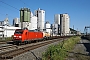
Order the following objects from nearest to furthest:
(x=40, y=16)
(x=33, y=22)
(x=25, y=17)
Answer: (x=25, y=17)
(x=40, y=16)
(x=33, y=22)

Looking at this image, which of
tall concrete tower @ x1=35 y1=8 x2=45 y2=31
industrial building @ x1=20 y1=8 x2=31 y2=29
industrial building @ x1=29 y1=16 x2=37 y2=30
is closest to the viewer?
industrial building @ x1=20 y1=8 x2=31 y2=29

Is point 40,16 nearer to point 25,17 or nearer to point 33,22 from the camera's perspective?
point 33,22

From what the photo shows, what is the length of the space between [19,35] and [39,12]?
62.8 meters

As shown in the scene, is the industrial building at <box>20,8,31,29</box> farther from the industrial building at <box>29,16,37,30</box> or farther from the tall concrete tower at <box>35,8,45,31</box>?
the industrial building at <box>29,16,37,30</box>

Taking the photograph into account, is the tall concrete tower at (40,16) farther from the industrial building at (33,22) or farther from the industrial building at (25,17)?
the industrial building at (25,17)

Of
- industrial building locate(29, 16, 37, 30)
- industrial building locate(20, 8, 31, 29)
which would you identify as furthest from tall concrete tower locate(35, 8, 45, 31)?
industrial building locate(20, 8, 31, 29)

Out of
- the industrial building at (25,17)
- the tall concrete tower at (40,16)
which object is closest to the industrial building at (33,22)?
the tall concrete tower at (40,16)

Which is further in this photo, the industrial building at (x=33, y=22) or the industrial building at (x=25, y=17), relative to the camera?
the industrial building at (x=33, y=22)

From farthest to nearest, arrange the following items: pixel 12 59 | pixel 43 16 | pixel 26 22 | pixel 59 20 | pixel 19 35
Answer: pixel 59 20 < pixel 43 16 < pixel 26 22 < pixel 19 35 < pixel 12 59

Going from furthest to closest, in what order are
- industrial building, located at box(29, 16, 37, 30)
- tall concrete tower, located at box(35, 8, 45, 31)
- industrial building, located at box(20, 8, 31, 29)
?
industrial building, located at box(29, 16, 37, 30) → tall concrete tower, located at box(35, 8, 45, 31) → industrial building, located at box(20, 8, 31, 29)

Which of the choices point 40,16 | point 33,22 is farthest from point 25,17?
point 33,22

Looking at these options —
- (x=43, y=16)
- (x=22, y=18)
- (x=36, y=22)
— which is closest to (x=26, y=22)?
(x=22, y=18)

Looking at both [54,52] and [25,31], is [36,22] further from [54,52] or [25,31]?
[54,52]

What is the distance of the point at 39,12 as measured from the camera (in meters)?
89.2
